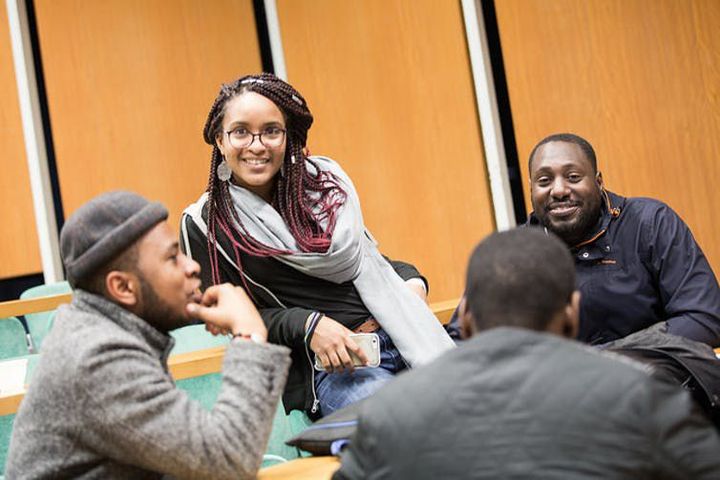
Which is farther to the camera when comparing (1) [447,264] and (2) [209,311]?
(1) [447,264]

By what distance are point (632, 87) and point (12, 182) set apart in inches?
142

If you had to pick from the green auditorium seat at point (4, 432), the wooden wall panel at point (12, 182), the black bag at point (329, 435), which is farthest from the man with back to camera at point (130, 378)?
the wooden wall panel at point (12, 182)

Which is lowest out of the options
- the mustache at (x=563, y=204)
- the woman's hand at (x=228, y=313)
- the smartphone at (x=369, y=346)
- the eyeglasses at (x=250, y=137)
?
the smartphone at (x=369, y=346)

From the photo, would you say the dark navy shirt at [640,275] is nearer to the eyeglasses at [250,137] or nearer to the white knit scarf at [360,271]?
the white knit scarf at [360,271]

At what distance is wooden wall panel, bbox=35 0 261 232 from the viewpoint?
5547 mm

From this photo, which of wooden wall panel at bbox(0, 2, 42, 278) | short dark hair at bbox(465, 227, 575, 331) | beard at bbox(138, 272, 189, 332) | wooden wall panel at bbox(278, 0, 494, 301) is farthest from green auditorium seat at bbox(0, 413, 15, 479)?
wooden wall panel at bbox(0, 2, 42, 278)

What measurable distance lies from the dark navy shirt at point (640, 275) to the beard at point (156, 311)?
1.33 meters

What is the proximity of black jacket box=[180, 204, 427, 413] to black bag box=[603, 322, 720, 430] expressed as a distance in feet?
2.48

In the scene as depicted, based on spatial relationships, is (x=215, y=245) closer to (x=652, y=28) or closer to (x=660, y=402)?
(x=660, y=402)

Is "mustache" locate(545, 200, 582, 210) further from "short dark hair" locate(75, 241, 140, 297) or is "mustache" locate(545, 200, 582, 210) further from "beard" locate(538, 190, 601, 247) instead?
"short dark hair" locate(75, 241, 140, 297)

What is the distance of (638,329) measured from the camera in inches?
103

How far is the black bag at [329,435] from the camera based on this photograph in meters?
1.83

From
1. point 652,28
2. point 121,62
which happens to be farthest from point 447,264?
point 121,62

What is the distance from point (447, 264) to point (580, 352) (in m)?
3.74
